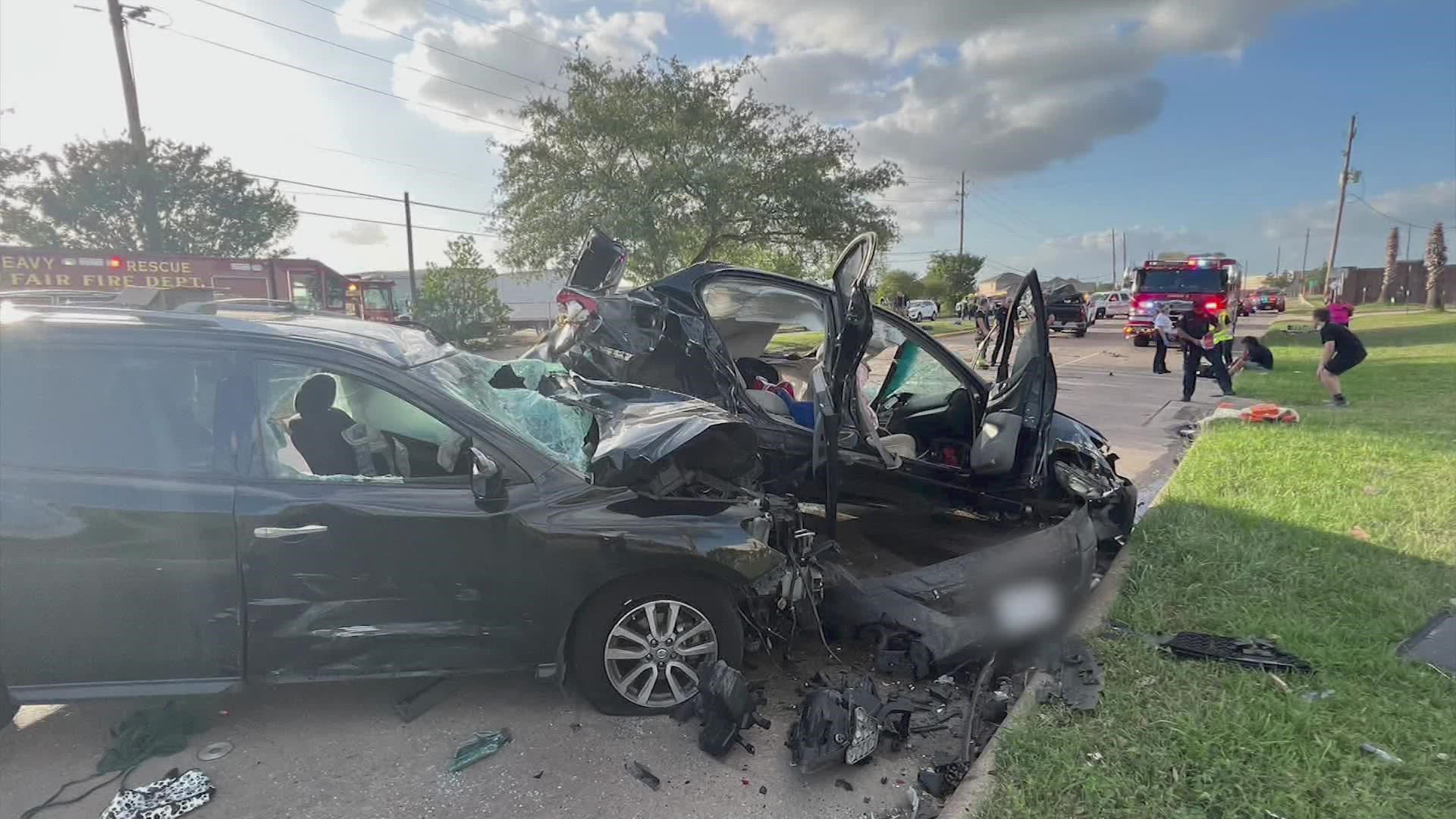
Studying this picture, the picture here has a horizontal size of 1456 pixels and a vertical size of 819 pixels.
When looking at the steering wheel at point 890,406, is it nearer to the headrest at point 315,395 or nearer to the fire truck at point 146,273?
the headrest at point 315,395

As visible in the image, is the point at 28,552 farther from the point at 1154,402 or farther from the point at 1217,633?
the point at 1154,402

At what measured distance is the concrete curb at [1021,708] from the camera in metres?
2.43

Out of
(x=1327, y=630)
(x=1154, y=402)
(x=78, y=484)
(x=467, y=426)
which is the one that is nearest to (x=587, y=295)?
(x=467, y=426)

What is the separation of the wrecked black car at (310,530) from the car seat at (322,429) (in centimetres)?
1

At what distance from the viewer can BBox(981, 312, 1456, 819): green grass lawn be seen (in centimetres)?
243

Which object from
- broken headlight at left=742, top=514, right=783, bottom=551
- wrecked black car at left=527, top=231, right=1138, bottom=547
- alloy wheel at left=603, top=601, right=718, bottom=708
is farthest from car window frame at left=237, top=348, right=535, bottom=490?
wrecked black car at left=527, top=231, right=1138, bottom=547

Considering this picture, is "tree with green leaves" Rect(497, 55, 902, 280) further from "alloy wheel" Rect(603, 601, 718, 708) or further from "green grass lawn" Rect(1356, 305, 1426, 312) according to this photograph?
"green grass lawn" Rect(1356, 305, 1426, 312)

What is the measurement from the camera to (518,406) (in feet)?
11.3

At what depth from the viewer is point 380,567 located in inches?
110

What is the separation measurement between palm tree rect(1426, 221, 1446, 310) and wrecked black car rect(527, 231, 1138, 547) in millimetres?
52284

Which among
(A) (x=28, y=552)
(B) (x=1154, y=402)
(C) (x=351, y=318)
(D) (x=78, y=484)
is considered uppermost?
(C) (x=351, y=318)

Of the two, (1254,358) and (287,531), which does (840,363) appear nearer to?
(287,531)

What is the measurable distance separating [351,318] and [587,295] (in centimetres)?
129

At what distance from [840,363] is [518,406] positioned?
5.41ft
